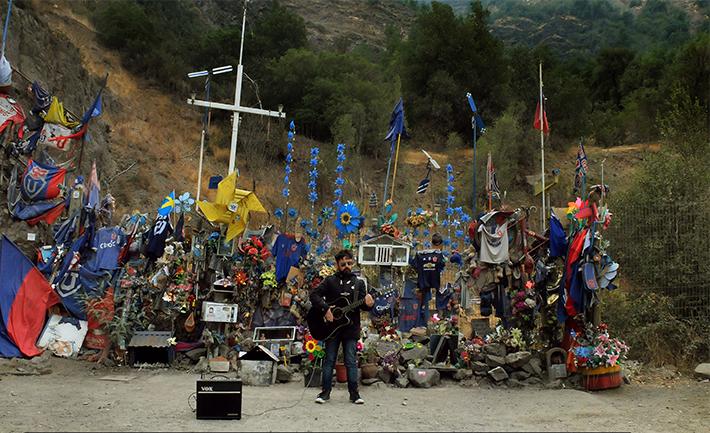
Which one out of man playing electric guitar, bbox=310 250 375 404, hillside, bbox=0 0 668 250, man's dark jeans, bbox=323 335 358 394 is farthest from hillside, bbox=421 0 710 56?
man's dark jeans, bbox=323 335 358 394

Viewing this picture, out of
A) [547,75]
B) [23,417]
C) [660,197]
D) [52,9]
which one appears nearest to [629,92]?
[547,75]

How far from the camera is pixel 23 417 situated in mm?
7375

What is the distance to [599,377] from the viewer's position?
31.0 feet

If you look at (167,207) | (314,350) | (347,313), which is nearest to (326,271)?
(314,350)

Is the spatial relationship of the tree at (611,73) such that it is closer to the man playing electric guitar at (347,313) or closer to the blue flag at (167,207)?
the blue flag at (167,207)

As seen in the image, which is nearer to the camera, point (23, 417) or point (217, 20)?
point (23, 417)

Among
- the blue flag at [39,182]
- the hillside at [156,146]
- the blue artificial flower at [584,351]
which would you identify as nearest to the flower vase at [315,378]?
the blue artificial flower at [584,351]

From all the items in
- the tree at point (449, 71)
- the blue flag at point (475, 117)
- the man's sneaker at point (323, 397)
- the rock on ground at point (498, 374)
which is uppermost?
the tree at point (449, 71)

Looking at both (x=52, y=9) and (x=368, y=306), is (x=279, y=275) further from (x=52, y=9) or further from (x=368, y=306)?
(x=52, y=9)

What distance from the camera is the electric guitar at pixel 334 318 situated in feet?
24.4

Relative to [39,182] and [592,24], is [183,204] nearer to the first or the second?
[39,182]

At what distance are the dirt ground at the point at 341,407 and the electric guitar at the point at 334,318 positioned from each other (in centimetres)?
88

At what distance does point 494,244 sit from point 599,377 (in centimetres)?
258

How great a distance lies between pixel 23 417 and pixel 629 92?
1512 inches
